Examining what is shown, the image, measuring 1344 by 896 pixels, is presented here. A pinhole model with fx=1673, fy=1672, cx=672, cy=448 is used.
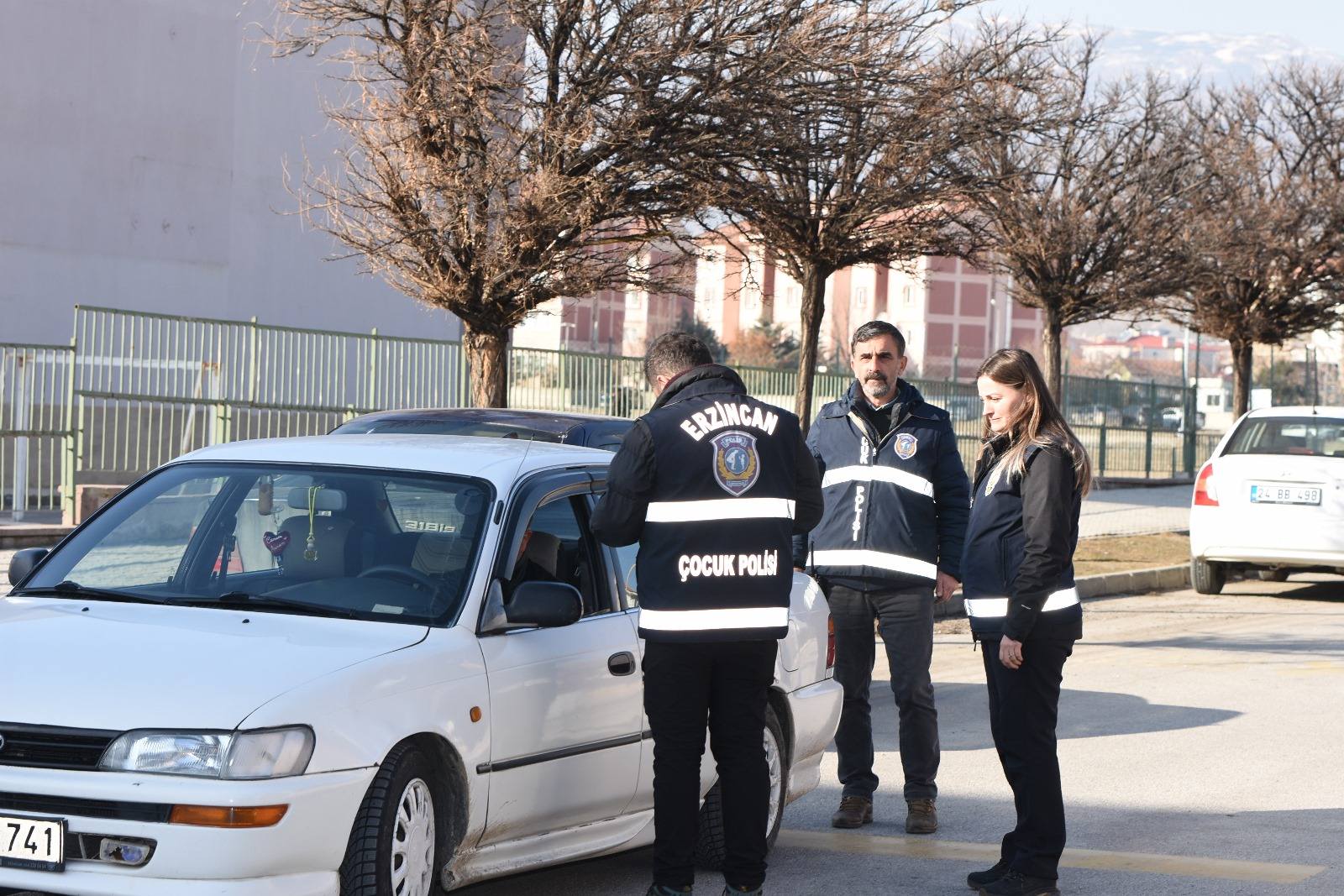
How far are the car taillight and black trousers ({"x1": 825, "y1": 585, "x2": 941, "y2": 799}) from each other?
9.17 m

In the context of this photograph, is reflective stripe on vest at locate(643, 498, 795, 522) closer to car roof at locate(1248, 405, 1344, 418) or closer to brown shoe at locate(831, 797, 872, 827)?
brown shoe at locate(831, 797, 872, 827)

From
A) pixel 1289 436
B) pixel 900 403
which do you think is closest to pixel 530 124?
pixel 900 403

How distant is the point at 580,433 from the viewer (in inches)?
359

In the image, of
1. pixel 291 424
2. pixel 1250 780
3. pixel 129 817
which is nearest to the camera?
pixel 129 817

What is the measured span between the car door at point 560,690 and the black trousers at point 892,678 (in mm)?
1446

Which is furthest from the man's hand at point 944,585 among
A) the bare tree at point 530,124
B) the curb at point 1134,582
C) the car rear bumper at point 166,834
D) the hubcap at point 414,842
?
the curb at point 1134,582

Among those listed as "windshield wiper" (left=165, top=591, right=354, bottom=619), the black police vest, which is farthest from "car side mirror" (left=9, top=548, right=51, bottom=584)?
the black police vest

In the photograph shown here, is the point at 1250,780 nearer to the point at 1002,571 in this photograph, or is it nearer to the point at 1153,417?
the point at 1002,571

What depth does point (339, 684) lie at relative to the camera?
4391 millimetres

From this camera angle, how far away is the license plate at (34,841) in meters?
4.11

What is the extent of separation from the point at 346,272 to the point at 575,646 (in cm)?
2753

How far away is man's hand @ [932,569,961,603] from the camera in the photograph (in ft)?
21.6

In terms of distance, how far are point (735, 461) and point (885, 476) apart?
1.77 metres

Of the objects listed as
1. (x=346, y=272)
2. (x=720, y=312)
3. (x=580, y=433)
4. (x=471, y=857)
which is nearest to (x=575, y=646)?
(x=471, y=857)
